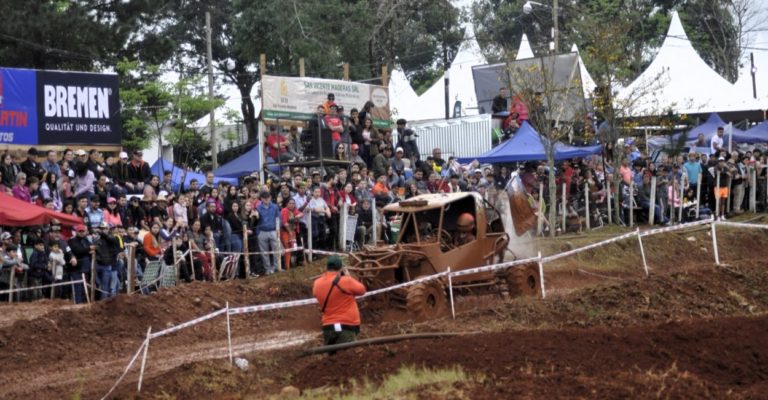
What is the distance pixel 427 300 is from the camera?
19016mm

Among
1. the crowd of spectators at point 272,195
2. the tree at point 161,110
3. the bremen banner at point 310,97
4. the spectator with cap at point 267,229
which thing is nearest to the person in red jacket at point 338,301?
the crowd of spectators at point 272,195

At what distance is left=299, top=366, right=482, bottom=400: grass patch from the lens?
12228 mm

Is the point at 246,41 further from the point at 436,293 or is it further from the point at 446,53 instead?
the point at 436,293

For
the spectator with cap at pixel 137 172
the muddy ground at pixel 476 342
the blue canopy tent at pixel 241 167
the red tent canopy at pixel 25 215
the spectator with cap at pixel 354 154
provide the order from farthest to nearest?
the blue canopy tent at pixel 241 167
the spectator with cap at pixel 354 154
the spectator with cap at pixel 137 172
the red tent canopy at pixel 25 215
the muddy ground at pixel 476 342

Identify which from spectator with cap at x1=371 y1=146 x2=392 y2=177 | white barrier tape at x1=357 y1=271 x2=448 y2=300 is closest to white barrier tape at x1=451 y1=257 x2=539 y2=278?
white barrier tape at x1=357 y1=271 x2=448 y2=300

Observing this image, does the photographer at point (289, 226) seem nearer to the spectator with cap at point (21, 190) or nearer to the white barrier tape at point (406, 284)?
the spectator with cap at point (21, 190)

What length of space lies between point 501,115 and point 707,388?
26343 mm

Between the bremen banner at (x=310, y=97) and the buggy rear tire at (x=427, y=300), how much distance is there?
13.2 meters

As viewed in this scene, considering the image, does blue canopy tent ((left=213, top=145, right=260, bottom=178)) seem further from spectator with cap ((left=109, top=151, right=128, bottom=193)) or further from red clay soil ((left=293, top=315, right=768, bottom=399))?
red clay soil ((left=293, top=315, right=768, bottom=399))

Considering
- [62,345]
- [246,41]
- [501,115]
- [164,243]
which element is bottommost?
[62,345]

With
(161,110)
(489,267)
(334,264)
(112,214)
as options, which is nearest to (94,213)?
(112,214)

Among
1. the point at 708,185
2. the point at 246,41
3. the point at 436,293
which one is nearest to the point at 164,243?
the point at 436,293

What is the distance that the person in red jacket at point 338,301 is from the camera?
15508 millimetres

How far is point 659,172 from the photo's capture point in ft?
104
